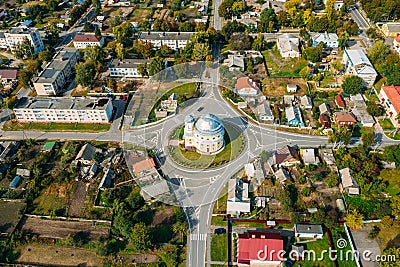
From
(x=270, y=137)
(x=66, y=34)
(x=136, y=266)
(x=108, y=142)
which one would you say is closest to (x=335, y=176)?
(x=270, y=137)

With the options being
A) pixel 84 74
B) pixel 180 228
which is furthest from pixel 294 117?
pixel 84 74

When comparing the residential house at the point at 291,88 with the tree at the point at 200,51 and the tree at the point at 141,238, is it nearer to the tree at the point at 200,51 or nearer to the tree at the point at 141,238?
the tree at the point at 200,51

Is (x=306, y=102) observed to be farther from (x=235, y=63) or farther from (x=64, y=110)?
(x=64, y=110)

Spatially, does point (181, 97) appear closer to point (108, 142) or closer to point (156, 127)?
point (156, 127)

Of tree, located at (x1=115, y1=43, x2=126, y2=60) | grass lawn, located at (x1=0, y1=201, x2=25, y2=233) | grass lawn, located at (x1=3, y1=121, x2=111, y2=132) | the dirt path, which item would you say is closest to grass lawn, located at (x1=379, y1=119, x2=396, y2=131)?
grass lawn, located at (x1=3, y1=121, x2=111, y2=132)

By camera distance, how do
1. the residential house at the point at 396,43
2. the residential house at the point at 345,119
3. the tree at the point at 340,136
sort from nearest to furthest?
the tree at the point at 340,136, the residential house at the point at 345,119, the residential house at the point at 396,43

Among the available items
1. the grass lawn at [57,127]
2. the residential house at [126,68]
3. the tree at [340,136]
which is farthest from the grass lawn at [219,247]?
the residential house at [126,68]
